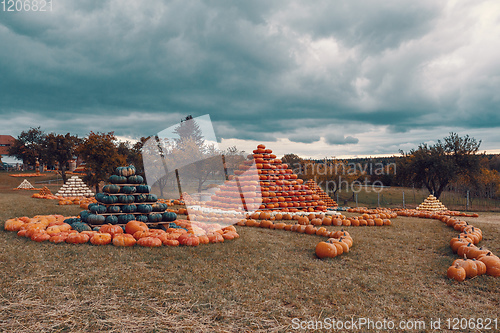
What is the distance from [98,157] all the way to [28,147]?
39.4 metres

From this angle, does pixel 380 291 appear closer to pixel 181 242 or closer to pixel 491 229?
pixel 181 242

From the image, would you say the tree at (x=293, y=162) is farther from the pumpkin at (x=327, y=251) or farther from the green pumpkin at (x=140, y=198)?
the pumpkin at (x=327, y=251)

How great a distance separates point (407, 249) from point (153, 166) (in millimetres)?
31605

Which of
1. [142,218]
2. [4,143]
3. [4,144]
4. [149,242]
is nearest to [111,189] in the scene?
[142,218]

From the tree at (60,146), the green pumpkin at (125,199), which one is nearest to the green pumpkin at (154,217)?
the green pumpkin at (125,199)

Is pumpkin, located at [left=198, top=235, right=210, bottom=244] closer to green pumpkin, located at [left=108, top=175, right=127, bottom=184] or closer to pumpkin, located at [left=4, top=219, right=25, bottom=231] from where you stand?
green pumpkin, located at [left=108, top=175, right=127, bottom=184]

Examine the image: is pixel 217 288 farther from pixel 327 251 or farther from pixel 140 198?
pixel 140 198

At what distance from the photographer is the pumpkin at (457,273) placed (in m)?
5.25

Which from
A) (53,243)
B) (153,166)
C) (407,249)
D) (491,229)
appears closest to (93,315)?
(53,243)

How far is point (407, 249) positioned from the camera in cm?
765

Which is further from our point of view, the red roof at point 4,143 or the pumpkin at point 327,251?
the red roof at point 4,143

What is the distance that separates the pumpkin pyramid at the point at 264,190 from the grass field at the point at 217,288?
6.19 m

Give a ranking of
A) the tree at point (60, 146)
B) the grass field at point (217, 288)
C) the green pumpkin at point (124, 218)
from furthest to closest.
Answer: the tree at point (60, 146) < the green pumpkin at point (124, 218) < the grass field at point (217, 288)

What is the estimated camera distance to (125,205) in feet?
27.8
